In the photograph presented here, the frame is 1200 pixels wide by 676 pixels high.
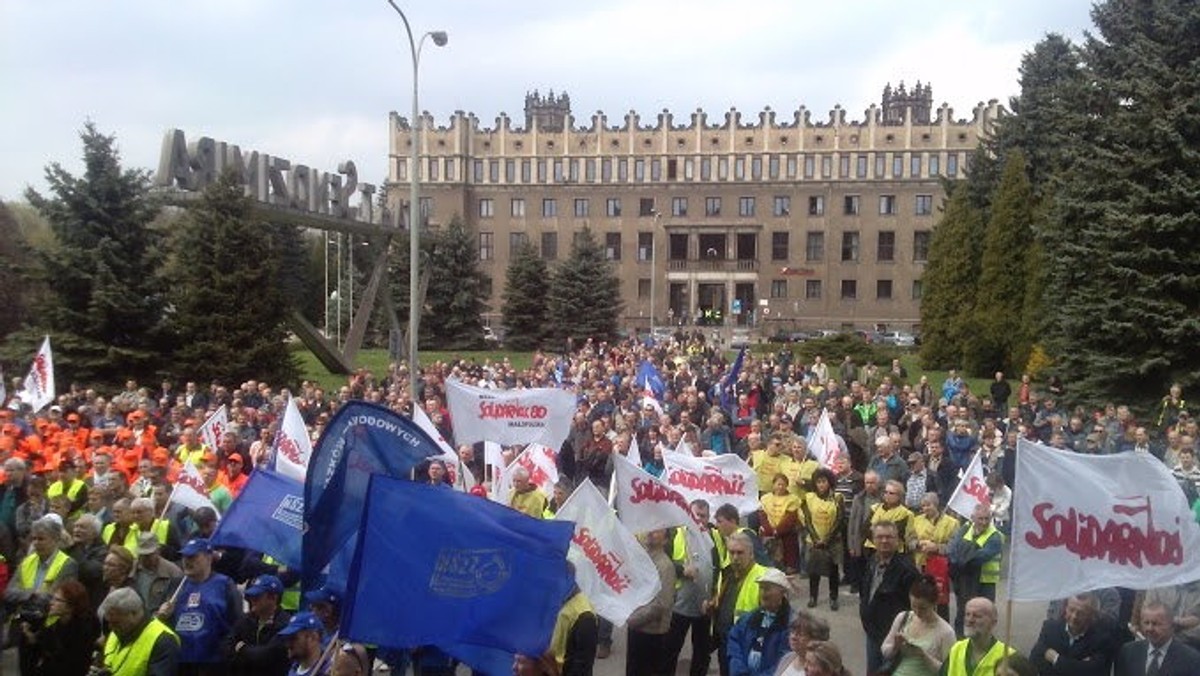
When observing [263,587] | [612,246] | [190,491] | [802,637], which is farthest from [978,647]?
[612,246]

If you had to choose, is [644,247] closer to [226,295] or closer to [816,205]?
[816,205]

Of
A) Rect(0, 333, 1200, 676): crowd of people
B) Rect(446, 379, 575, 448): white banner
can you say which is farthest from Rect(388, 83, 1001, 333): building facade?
Rect(446, 379, 575, 448): white banner

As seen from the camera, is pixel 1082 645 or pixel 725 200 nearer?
pixel 1082 645

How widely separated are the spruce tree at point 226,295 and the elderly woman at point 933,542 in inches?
850

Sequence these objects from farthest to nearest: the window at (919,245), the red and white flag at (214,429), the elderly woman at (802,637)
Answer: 1. the window at (919,245)
2. the red and white flag at (214,429)
3. the elderly woman at (802,637)

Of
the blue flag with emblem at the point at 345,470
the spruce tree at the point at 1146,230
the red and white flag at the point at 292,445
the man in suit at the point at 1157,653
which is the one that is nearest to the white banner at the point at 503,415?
the red and white flag at the point at 292,445

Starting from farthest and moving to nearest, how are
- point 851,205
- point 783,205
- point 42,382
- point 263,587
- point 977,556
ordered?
point 783,205 → point 851,205 → point 42,382 → point 977,556 → point 263,587

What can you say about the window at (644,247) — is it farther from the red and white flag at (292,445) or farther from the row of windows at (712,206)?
the red and white flag at (292,445)

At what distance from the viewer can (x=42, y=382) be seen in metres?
17.2

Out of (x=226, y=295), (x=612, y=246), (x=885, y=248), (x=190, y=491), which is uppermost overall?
(x=612, y=246)

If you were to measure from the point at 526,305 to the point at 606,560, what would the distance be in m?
55.1

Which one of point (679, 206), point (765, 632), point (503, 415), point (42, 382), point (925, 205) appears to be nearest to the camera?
point (765, 632)

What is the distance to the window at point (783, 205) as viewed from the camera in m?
82.1

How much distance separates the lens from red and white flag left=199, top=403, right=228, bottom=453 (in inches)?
551
